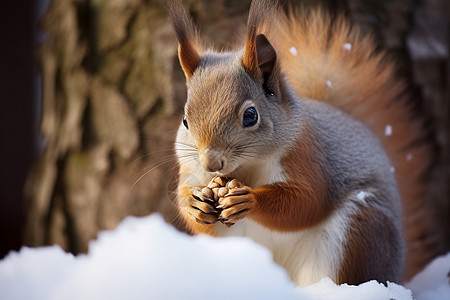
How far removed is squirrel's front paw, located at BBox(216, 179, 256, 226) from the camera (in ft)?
2.89

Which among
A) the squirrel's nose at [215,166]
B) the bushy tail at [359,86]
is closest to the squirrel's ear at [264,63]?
the squirrel's nose at [215,166]

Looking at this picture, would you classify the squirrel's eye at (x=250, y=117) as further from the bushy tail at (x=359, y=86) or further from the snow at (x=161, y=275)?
the bushy tail at (x=359, y=86)

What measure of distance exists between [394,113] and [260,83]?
583 millimetres

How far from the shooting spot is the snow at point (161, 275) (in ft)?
2.54

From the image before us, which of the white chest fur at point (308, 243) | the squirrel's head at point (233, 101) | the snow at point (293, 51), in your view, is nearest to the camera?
the squirrel's head at point (233, 101)

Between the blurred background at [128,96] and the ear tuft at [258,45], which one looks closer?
the ear tuft at [258,45]

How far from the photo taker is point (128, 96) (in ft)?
5.33

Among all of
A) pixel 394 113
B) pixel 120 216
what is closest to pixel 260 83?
pixel 394 113

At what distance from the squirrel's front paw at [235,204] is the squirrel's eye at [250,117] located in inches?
4.2

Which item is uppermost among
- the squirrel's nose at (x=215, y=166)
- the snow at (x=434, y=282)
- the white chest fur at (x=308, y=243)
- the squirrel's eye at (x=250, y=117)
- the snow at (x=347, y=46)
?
the snow at (x=347, y=46)

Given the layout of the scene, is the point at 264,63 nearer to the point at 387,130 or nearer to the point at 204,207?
the point at 204,207

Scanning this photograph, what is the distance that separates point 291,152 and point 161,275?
0.32 meters

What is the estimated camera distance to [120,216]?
63.7 inches

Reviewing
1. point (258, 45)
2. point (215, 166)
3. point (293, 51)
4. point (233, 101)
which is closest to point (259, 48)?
point (258, 45)
